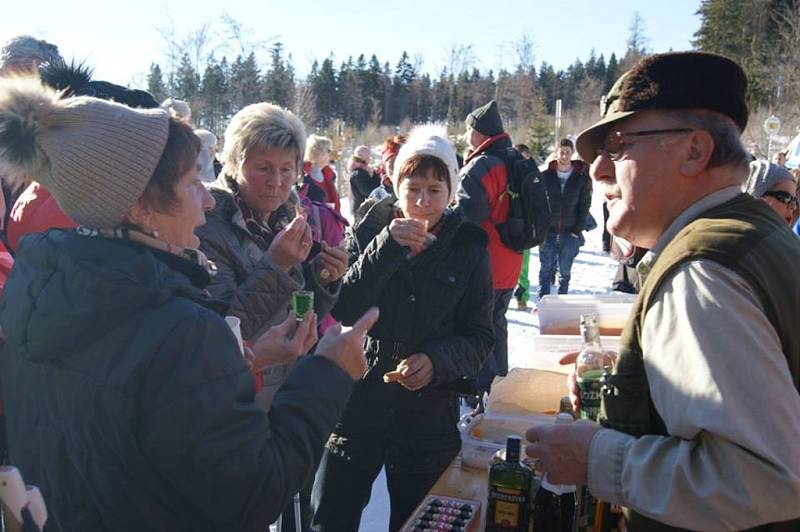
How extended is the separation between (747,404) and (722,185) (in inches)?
23.3

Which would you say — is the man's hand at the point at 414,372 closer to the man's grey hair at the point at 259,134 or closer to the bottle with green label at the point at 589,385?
the bottle with green label at the point at 589,385

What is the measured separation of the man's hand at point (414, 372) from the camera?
269 cm

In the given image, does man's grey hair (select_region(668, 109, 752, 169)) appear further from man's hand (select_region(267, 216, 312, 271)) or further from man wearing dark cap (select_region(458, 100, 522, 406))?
man wearing dark cap (select_region(458, 100, 522, 406))

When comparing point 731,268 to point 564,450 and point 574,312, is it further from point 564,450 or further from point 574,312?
point 574,312

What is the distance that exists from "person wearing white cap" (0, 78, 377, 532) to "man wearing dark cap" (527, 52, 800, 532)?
0.68m

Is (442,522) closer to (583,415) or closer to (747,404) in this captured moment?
(583,415)

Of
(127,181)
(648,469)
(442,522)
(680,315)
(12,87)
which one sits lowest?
(442,522)

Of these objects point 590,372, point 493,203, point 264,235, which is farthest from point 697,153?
point 493,203

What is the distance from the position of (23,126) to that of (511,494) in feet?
5.18

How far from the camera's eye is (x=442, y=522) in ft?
6.34

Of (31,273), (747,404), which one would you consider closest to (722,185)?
(747,404)

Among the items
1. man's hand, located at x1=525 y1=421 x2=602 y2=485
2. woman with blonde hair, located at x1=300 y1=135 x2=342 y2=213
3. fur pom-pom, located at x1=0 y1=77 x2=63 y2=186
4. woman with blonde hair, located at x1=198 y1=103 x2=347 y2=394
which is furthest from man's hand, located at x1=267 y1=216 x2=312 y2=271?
woman with blonde hair, located at x1=300 y1=135 x2=342 y2=213

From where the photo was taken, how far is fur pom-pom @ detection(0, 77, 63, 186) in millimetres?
1566

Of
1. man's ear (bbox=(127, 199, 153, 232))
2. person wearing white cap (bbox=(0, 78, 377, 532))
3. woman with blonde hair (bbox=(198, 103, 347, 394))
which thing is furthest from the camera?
woman with blonde hair (bbox=(198, 103, 347, 394))
